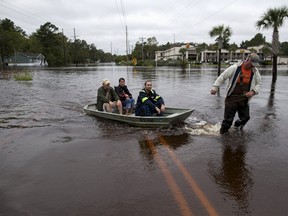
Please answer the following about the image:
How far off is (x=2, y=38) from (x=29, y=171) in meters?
71.8

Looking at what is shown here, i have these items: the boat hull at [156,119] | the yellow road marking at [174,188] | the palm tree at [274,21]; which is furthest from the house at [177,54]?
the yellow road marking at [174,188]

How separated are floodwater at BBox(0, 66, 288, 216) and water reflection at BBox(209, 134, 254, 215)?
0.02 meters

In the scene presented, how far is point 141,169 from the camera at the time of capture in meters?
5.64

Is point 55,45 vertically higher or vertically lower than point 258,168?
higher

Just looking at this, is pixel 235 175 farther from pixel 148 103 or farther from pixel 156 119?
pixel 148 103

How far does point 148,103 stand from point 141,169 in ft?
10.8

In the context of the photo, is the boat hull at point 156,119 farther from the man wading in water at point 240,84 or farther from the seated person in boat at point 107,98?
the man wading in water at point 240,84

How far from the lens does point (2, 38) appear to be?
68062mm

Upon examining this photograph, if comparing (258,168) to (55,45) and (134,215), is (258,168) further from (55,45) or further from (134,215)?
(55,45)

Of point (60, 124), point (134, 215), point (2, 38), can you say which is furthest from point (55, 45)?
point (134, 215)

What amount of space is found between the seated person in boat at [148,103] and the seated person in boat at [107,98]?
1.38 meters

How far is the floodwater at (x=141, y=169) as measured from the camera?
4266 mm

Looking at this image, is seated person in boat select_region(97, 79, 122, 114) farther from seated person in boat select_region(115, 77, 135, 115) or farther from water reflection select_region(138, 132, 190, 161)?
water reflection select_region(138, 132, 190, 161)

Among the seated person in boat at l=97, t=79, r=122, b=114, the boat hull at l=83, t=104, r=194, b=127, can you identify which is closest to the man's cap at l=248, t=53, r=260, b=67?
the boat hull at l=83, t=104, r=194, b=127
